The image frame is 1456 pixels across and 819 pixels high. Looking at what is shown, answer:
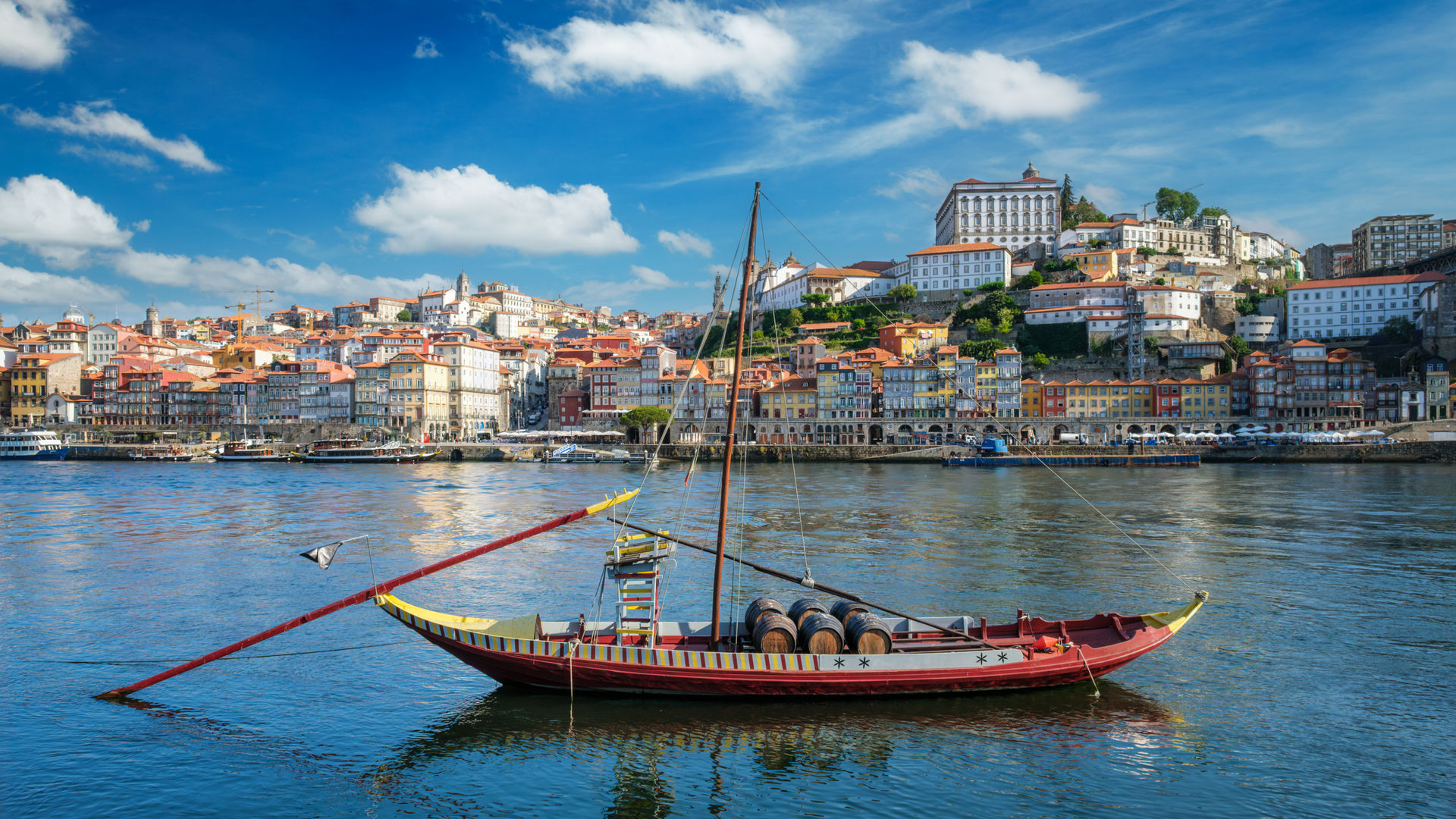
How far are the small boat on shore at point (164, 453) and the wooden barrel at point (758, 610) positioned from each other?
8109cm

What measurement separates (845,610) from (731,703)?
8.06 ft

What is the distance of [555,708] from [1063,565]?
16234mm

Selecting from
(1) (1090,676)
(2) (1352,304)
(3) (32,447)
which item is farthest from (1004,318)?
(3) (32,447)

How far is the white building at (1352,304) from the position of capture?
290 ft

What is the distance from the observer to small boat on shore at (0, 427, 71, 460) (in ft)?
268

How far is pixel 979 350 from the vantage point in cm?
9294

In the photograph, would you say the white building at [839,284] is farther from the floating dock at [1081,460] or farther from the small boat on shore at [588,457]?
the floating dock at [1081,460]

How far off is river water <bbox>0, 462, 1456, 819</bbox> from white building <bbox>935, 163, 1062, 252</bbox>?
91.2 metres

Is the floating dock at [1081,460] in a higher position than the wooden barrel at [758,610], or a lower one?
higher

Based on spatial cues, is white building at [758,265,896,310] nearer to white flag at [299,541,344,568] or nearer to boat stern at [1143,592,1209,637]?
boat stern at [1143,592,1209,637]

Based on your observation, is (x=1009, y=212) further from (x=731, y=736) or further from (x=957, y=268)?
(x=731, y=736)

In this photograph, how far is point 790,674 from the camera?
13.8 meters

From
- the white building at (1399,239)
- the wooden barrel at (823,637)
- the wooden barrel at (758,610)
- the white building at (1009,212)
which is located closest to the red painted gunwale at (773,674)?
the wooden barrel at (823,637)

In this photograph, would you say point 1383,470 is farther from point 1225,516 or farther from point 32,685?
point 32,685
